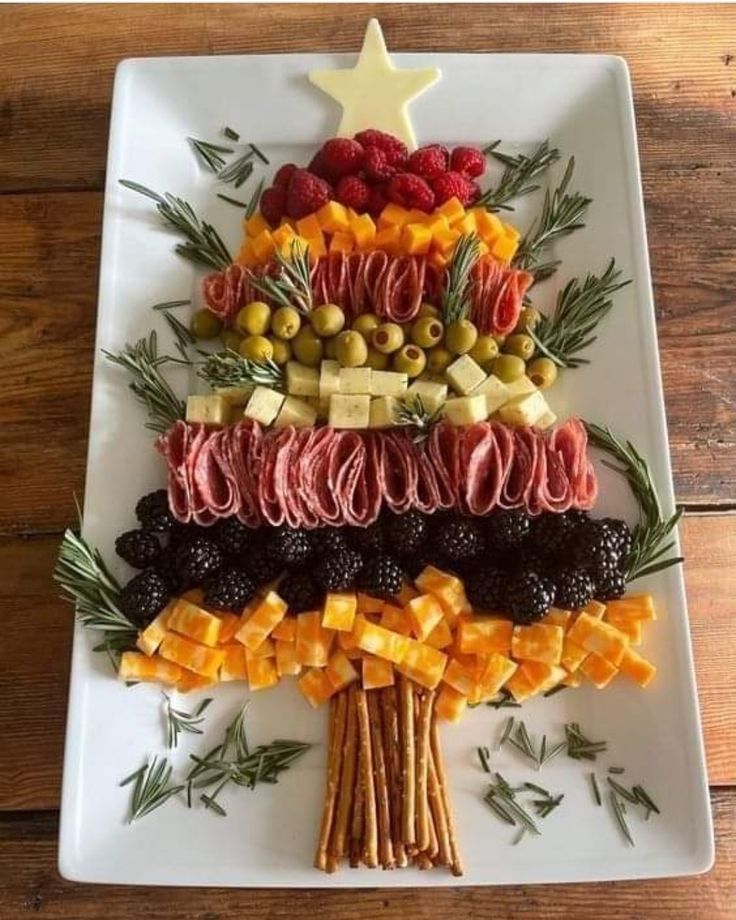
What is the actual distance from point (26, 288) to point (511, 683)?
3.72 ft

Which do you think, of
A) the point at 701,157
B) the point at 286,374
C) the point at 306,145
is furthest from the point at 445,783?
the point at 701,157

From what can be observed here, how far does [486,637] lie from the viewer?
4.57 feet

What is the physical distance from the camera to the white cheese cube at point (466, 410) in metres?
1.47

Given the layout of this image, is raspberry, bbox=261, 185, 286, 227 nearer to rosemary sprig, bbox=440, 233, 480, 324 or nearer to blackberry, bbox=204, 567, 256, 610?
rosemary sprig, bbox=440, 233, 480, 324

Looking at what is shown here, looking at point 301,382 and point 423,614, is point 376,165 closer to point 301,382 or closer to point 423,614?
point 301,382

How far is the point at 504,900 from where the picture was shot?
1446 millimetres

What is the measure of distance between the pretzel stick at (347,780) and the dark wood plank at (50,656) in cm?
49

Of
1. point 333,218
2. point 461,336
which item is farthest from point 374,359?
point 333,218

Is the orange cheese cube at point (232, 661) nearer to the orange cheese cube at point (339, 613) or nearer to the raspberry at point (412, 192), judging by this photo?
the orange cheese cube at point (339, 613)

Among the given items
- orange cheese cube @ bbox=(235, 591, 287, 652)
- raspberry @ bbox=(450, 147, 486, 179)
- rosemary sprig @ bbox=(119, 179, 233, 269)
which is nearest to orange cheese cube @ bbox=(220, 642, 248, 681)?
orange cheese cube @ bbox=(235, 591, 287, 652)

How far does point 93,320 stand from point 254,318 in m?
0.37

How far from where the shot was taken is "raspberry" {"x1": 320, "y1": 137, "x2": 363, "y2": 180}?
1590 millimetres

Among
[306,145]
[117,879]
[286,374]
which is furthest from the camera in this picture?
[306,145]

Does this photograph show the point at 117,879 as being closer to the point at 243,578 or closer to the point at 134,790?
the point at 134,790
